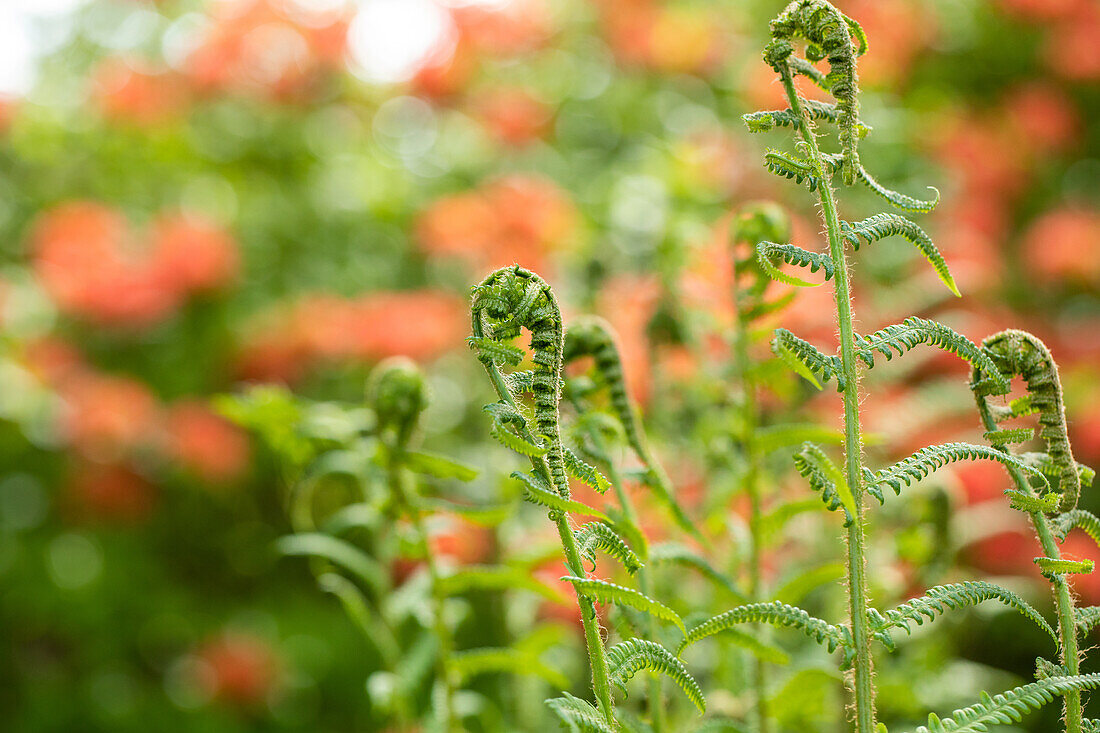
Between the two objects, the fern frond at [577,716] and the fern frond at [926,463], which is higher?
the fern frond at [926,463]

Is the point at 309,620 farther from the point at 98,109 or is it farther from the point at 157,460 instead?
the point at 98,109

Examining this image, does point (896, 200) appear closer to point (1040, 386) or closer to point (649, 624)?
point (1040, 386)

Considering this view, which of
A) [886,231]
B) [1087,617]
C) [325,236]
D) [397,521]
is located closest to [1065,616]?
[1087,617]

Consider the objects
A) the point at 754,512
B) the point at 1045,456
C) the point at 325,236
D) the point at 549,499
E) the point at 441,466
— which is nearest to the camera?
the point at 549,499

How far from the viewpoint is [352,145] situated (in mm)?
3652

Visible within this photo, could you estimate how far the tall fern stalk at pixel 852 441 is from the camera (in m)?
0.52

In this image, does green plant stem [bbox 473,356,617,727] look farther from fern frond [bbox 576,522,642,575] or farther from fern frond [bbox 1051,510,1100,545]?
fern frond [bbox 1051,510,1100,545]

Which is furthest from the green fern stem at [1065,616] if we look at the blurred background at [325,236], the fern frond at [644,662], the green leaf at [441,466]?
the blurred background at [325,236]

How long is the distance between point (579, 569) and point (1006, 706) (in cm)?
23

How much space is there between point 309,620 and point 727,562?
1.79 meters

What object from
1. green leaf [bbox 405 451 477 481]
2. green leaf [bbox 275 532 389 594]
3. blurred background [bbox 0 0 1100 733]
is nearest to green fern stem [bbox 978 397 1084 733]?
green leaf [bbox 405 451 477 481]

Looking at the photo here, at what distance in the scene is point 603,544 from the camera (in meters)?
0.53

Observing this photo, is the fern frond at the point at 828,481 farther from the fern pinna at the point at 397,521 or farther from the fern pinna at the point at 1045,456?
the fern pinna at the point at 397,521

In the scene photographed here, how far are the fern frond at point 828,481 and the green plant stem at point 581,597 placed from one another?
127 mm
